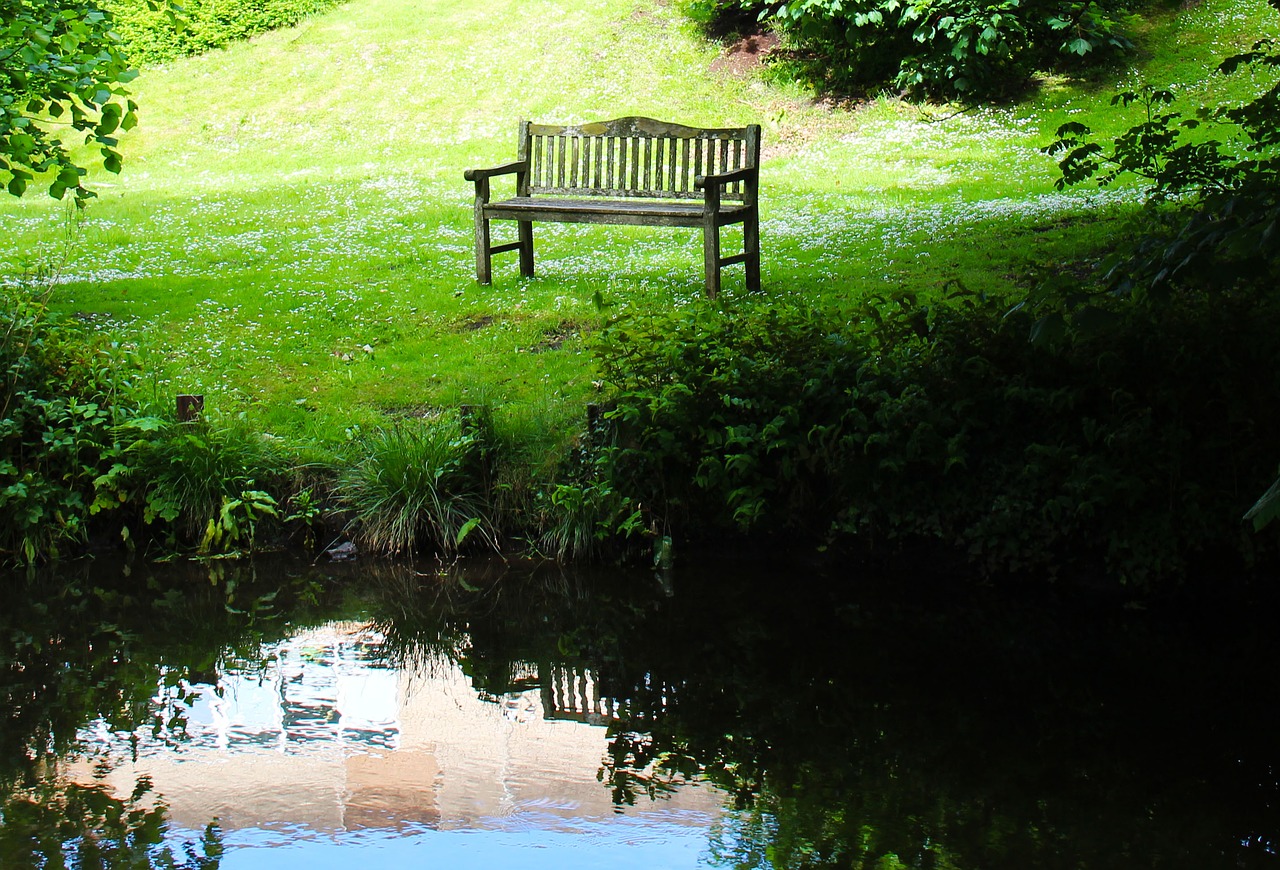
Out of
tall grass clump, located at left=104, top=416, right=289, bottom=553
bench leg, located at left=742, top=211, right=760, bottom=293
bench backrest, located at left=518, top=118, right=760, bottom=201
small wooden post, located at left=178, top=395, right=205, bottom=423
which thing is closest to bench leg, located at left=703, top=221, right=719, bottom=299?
bench leg, located at left=742, top=211, right=760, bottom=293

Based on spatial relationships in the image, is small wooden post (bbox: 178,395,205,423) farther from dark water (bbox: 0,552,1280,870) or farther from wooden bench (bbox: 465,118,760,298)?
wooden bench (bbox: 465,118,760,298)

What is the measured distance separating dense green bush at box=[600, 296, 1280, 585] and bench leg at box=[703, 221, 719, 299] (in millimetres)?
2835

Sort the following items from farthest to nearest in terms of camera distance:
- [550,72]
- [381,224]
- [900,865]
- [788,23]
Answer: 1. [550,72]
2. [788,23]
3. [381,224]
4. [900,865]

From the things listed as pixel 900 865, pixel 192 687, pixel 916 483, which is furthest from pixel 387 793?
pixel 916 483

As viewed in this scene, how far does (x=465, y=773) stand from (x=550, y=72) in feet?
66.7

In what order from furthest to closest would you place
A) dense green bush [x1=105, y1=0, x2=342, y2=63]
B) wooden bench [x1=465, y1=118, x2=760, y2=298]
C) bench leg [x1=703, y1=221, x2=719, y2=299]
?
dense green bush [x1=105, y1=0, x2=342, y2=63] → wooden bench [x1=465, y1=118, x2=760, y2=298] → bench leg [x1=703, y1=221, x2=719, y2=299]

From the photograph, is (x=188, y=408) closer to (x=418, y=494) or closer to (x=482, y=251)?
(x=418, y=494)

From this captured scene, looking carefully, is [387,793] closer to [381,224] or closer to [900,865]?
[900,865]

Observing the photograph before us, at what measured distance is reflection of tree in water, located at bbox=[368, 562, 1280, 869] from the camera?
13.9 ft

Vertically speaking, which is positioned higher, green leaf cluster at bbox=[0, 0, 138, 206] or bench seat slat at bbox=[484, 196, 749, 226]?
green leaf cluster at bbox=[0, 0, 138, 206]

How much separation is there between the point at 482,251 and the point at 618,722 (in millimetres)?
6757

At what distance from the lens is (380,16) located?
27.5 m

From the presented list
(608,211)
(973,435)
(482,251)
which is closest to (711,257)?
(608,211)

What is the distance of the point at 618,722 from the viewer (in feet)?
17.0
